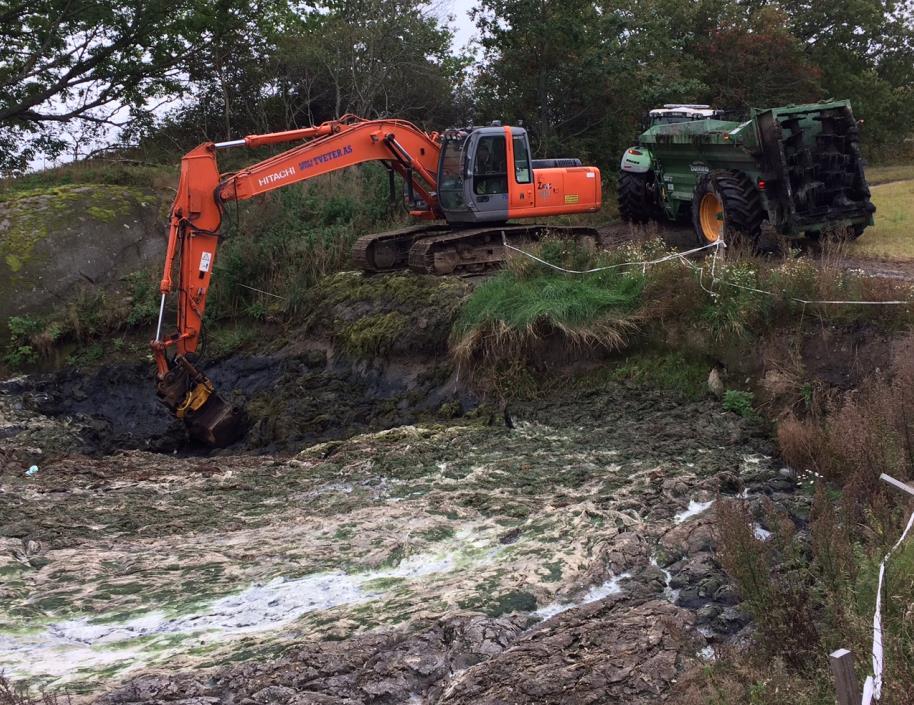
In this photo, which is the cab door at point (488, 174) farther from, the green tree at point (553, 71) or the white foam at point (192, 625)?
the white foam at point (192, 625)

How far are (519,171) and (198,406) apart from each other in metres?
5.68

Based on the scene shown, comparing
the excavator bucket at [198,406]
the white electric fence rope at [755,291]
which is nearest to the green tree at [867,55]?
the white electric fence rope at [755,291]

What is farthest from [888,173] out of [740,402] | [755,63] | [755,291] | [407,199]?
[740,402]

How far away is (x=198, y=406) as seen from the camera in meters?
11.6

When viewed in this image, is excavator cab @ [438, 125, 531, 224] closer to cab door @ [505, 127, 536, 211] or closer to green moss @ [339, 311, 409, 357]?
cab door @ [505, 127, 536, 211]

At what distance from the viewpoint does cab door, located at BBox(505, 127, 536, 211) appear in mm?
13906

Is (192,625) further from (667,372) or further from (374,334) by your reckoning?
(374,334)

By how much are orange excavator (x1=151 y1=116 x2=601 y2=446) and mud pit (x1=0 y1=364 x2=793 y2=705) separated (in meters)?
1.34

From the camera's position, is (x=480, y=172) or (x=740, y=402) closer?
(x=740, y=402)

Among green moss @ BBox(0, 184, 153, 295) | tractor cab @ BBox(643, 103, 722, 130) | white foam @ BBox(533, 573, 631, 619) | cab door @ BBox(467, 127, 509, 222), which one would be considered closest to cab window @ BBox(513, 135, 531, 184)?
cab door @ BBox(467, 127, 509, 222)

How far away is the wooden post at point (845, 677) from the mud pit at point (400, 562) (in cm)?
146

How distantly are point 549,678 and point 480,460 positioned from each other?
4309 mm

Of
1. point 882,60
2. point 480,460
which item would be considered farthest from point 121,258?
point 882,60

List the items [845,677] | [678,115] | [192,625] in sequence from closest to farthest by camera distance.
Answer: [845,677], [192,625], [678,115]
